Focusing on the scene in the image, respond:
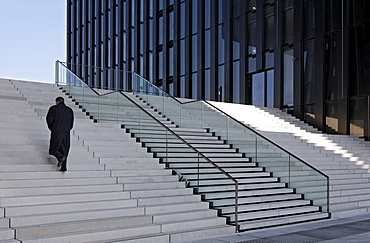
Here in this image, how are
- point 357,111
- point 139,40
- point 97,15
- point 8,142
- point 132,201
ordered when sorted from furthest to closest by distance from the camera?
point 97,15
point 139,40
point 357,111
point 8,142
point 132,201

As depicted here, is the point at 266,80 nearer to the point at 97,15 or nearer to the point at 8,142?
the point at 8,142

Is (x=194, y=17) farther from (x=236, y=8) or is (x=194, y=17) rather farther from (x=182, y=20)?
(x=236, y=8)

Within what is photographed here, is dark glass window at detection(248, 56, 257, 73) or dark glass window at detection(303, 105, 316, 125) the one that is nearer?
dark glass window at detection(303, 105, 316, 125)

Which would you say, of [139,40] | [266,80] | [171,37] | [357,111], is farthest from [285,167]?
[139,40]

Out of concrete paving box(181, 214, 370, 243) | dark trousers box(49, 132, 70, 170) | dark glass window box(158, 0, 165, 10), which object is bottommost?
concrete paving box(181, 214, 370, 243)

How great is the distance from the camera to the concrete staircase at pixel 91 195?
717cm

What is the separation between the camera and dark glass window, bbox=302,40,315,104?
20.3 meters

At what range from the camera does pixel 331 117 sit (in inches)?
763

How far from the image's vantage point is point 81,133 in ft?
37.9

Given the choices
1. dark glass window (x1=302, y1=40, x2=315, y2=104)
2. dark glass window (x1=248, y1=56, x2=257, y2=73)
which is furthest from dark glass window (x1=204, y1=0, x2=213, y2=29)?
dark glass window (x1=302, y1=40, x2=315, y2=104)

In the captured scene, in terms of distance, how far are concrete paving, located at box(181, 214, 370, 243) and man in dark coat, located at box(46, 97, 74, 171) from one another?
10.2 feet

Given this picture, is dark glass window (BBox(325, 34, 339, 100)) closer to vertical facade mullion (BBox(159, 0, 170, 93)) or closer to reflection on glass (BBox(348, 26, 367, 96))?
reflection on glass (BBox(348, 26, 367, 96))

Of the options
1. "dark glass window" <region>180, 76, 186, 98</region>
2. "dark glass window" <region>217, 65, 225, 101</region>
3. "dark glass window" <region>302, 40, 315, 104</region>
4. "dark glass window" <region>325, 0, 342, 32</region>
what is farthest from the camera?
"dark glass window" <region>180, 76, 186, 98</region>

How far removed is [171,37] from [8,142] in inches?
834
